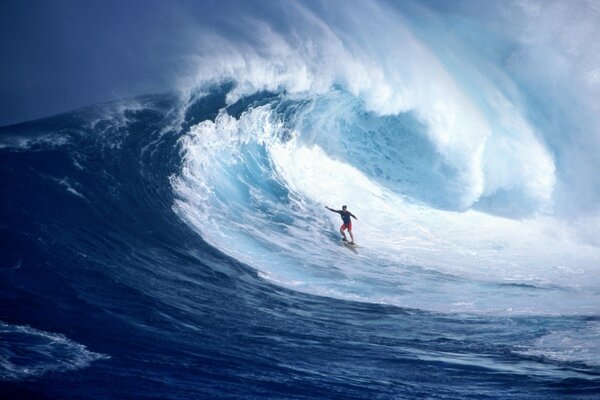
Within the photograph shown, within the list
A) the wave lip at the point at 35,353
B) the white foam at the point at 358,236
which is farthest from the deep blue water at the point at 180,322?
the white foam at the point at 358,236

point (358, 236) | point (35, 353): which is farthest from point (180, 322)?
point (358, 236)

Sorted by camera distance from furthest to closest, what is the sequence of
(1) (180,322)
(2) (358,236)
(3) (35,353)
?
1. (2) (358,236)
2. (1) (180,322)
3. (3) (35,353)

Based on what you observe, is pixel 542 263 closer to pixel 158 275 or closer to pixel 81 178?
pixel 158 275

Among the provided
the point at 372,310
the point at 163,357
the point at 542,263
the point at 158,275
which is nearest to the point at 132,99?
the point at 158,275

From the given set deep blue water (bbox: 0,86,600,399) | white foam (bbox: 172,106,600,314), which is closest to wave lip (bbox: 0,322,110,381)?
deep blue water (bbox: 0,86,600,399)

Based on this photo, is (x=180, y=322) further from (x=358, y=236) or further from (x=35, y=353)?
(x=358, y=236)

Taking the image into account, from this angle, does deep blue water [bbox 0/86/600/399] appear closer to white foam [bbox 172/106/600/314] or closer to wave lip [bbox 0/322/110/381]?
wave lip [bbox 0/322/110/381]
